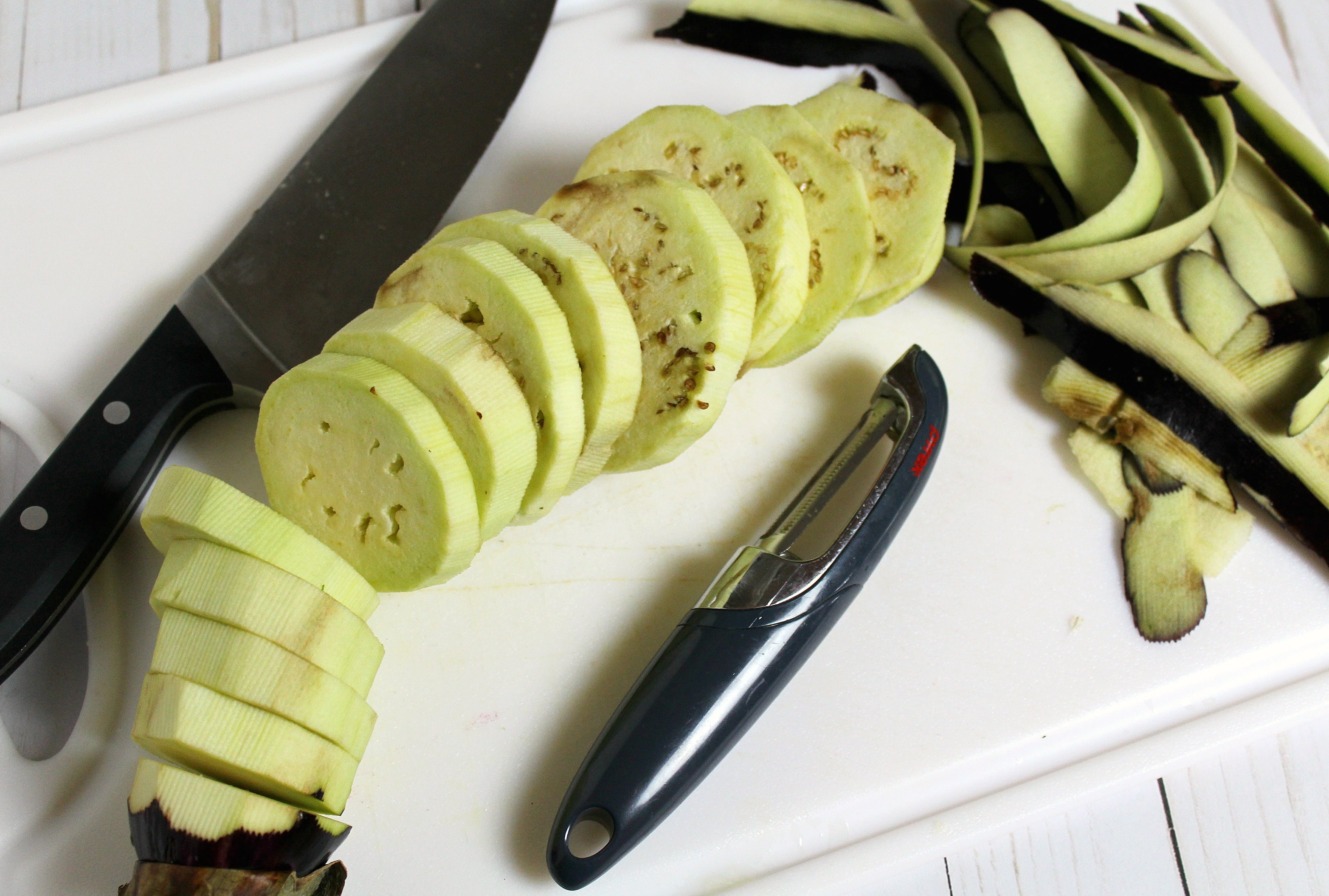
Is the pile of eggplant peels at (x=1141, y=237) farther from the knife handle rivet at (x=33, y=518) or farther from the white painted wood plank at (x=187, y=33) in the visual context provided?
the knife handle rivet at (x=33, y=518)

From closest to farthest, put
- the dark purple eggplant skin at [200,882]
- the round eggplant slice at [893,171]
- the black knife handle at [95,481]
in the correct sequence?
the dark purple eggplant skin at [200,882], the black knife handle at [95,481], the round eggplant slice at [893,171]

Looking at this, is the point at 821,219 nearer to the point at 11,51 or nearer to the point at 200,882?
the point at 200,882

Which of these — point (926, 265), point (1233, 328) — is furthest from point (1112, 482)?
point (926, 265)

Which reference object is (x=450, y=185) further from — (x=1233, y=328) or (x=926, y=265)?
(x=1233, y=328)

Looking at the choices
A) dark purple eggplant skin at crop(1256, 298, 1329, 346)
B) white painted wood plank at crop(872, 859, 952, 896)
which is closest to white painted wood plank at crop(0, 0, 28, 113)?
white painted wood plank at crop(872, 859, 952, 896)

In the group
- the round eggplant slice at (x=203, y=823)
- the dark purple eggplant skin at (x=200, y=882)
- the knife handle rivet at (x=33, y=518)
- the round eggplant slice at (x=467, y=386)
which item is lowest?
the dark purple eggplant skin at (x=200, y=882)

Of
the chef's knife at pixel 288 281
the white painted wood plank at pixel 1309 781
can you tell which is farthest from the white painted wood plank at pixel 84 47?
the white painted wood plank at pixel 1309 781
